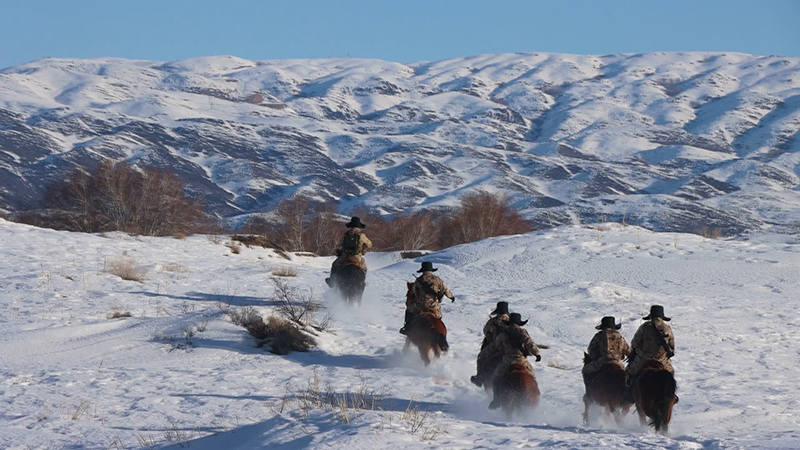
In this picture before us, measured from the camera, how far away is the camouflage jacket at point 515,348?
9.50 meters

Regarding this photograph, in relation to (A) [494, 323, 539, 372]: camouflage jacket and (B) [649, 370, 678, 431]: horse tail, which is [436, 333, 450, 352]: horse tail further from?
(B) [649, 370, 678, 431]: horse tail

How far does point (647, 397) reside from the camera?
873cm

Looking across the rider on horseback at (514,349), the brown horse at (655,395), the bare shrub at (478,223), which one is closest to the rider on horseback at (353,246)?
the rider on horseback at (514,349)

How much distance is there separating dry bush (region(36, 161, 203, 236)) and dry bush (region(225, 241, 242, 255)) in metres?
15.3

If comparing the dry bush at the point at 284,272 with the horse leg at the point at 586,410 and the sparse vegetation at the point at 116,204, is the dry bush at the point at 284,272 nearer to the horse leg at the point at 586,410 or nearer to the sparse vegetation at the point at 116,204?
the horse leg at the point at 586,410

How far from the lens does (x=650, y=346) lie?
9.05 metres

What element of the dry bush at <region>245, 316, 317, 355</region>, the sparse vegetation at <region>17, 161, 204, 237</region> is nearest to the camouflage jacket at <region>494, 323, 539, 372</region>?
the dry bush at <region>245, 316, 317, 355</region>

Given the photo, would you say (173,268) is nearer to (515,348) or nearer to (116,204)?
(515,348)

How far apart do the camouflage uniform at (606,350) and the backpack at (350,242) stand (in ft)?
25.2

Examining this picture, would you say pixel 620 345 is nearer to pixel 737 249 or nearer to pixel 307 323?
pixel 307 323

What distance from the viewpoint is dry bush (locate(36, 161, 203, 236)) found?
43.4m

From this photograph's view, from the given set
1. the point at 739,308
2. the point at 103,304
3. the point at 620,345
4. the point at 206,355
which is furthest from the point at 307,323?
the point at 739,308

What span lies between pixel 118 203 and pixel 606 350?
39.3 metres

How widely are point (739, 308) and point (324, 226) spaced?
1748 inches
